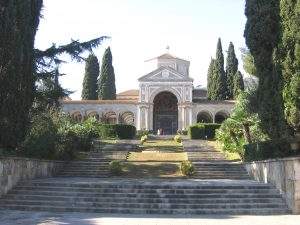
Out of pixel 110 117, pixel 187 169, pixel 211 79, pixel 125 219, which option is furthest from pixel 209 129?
pixel 125 219

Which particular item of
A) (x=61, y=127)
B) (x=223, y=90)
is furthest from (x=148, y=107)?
(x=61, y=127)

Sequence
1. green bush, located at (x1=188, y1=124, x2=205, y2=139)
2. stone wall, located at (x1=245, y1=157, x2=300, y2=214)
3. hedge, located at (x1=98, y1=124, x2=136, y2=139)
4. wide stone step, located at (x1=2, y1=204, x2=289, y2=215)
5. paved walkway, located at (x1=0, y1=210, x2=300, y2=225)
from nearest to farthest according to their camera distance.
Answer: paved walkway, located at (x1=0, y1=210, x2=300, y2=225) → stone wall, located at (x1=245, y1=157, x2=300, y2=214) → wide stone step, located at (x1=2, y1=204, x2=289, y2=215) → hedge, located at (x1=98, y1=124, x2=136, y2=139) → green bush, located at (x1=188, y1=124, x2=205, y2=139)

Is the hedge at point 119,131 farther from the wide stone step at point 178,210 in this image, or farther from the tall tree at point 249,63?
the wide stone step at point 178,210

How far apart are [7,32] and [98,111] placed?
131 ft

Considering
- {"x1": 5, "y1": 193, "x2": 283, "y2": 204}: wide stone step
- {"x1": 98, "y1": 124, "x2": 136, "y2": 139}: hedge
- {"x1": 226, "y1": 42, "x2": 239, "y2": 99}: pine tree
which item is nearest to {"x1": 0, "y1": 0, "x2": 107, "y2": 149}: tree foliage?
{"x1": 5, "y1": 193, "x2": 283, "y2": 204}: wide stone step

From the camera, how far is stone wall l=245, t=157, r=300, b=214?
1310 cm

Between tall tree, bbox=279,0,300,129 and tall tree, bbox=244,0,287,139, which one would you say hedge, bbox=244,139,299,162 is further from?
tall tree, bbox=279,0,300,129

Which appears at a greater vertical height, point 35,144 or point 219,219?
point 35,144

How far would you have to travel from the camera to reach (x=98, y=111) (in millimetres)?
54719

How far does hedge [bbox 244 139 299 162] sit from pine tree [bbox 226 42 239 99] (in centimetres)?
3742

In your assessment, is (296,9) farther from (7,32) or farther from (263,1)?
(7,32)

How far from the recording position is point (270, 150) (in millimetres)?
16547

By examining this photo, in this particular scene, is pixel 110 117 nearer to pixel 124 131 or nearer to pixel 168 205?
pixel 124 131

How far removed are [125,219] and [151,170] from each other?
941 cm
